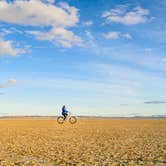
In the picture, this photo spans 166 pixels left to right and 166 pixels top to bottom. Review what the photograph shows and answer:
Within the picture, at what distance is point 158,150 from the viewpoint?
20.5m

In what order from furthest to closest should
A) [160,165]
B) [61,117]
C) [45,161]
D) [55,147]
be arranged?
1. [61,117]
2. [55,147]
3. [45,161]
4. [160,165]

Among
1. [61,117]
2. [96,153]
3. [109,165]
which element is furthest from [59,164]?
[61,117]

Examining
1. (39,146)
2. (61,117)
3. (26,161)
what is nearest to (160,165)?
(26,161)

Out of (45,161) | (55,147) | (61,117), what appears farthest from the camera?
(61,117)

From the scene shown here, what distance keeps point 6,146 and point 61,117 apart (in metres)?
25.3

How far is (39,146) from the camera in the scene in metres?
23.4

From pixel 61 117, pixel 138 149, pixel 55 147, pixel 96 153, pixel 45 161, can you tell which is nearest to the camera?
pixel 45 161

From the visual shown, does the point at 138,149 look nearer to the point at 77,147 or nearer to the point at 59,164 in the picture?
the point at 77,147

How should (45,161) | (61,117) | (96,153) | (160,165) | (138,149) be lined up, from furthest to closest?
1. (61,117)
2. (138,149)
3. (96,153)
4. (45,161)
5. (160,165)

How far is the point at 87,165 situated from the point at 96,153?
3854 mm

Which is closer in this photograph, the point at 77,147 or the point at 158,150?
the point at 158,150

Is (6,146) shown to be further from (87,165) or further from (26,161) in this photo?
(87,165)

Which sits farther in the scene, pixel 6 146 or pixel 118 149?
pixel 6 146

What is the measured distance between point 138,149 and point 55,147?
16.6 ft
